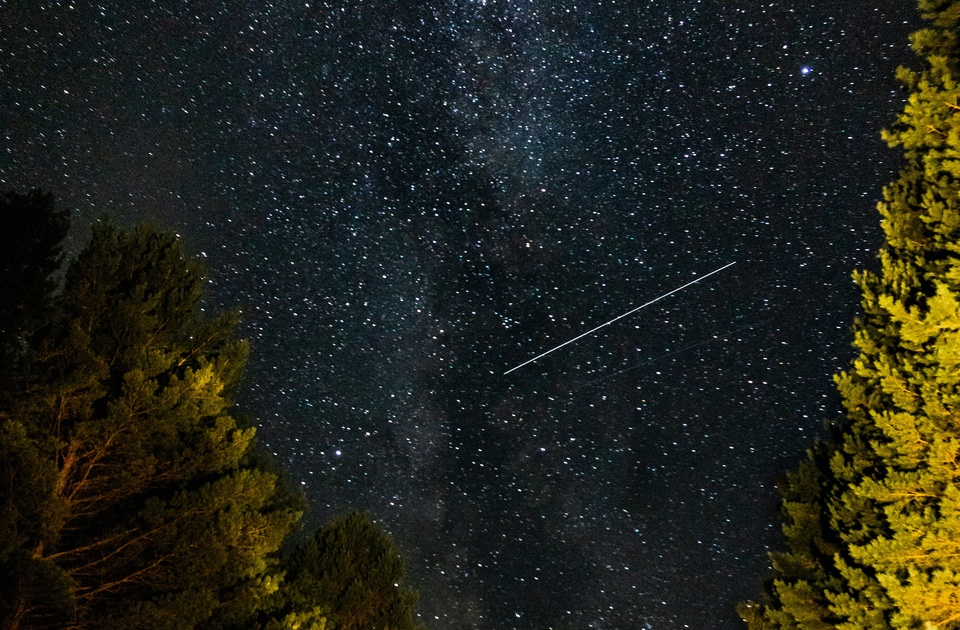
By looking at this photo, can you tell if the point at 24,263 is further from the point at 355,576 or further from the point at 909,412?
the point at 909,412

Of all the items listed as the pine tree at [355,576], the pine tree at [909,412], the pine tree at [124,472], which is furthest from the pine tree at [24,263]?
the pine tree at [909,412]

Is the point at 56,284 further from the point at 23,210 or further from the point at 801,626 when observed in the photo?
the point at 801,626

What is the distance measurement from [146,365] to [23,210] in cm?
204

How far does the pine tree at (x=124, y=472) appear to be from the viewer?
6.56 meters

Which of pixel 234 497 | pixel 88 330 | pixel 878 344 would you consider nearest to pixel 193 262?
pixel 88 330

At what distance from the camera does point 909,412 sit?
529 centimetres

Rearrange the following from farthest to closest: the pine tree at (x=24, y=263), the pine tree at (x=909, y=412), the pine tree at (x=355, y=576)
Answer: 1. the pine tree at (x=355, y=576)
2. the pine tree at (x=24, y=263)
3. the pine tree at (x=909, y=412)

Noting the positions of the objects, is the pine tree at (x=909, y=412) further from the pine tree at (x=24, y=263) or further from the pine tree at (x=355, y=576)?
the pine tree at (x=24, y=263)

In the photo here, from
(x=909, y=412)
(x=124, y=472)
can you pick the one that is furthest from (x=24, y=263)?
(x=909, y=412)

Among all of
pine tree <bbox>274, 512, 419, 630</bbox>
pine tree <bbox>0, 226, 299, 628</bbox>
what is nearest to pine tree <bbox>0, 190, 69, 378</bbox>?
pine tree <bbox>0, 226, 299, 628</bbox>

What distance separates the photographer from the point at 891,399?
5.58 metres

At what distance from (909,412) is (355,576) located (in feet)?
32.6

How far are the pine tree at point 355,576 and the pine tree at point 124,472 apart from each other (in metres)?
3.88

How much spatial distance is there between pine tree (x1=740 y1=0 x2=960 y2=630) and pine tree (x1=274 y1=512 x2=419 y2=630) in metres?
7.85
